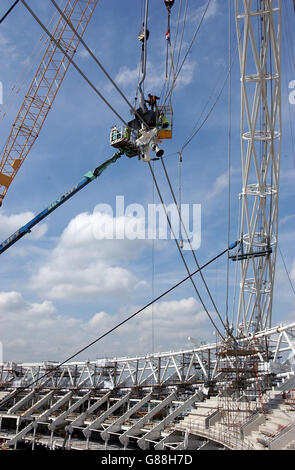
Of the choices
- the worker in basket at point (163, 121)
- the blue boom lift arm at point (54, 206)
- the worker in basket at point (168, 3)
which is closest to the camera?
the worker in basket at point (163, 121)

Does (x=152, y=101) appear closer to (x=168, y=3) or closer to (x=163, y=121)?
(x=163, y=121)

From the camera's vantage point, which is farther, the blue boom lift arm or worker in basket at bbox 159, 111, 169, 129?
the blue boom lift arm

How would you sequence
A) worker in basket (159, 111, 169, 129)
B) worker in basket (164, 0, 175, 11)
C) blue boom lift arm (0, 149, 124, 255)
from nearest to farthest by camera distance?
worker in basket (159, 111, 169, 129), worker in basket (164, 0, 175, 11), blue boom lift arm (0, 149, 124, 255)

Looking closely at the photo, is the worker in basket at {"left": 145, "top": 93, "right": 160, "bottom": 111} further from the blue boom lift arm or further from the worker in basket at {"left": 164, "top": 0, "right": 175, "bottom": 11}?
the blue boom lift arm

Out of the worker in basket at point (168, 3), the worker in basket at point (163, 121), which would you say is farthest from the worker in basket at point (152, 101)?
the worker in basket at point (168, 3)

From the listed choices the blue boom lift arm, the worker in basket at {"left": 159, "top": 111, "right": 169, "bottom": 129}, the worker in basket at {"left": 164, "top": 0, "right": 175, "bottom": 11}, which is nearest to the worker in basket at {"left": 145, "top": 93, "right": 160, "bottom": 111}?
the worker in basket at {"left": 159, "top": 111, "right": 169, "bottom": 129}

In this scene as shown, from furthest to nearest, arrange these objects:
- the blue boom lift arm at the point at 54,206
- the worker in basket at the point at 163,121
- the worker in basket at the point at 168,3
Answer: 1. the blue boom lift arm at the point at 54,206
2. the worker in basket at the point at 168,3
3. the worker in basket at the point at 163,121

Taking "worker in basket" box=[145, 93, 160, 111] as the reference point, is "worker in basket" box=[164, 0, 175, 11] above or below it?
above

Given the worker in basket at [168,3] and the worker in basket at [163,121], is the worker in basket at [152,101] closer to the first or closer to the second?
the worker in basket at [163,121]

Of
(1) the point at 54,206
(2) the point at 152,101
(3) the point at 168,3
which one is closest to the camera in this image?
(2) the point at 152,101

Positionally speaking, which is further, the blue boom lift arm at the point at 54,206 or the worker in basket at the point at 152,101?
the blue boom lift arm at the point at 54,206

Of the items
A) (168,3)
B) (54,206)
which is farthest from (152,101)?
(54,206)

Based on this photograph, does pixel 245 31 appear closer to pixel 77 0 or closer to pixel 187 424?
pixel 77 0

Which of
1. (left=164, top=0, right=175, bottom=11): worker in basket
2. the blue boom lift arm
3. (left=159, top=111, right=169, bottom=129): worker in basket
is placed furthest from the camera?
the blue boom lift arm
